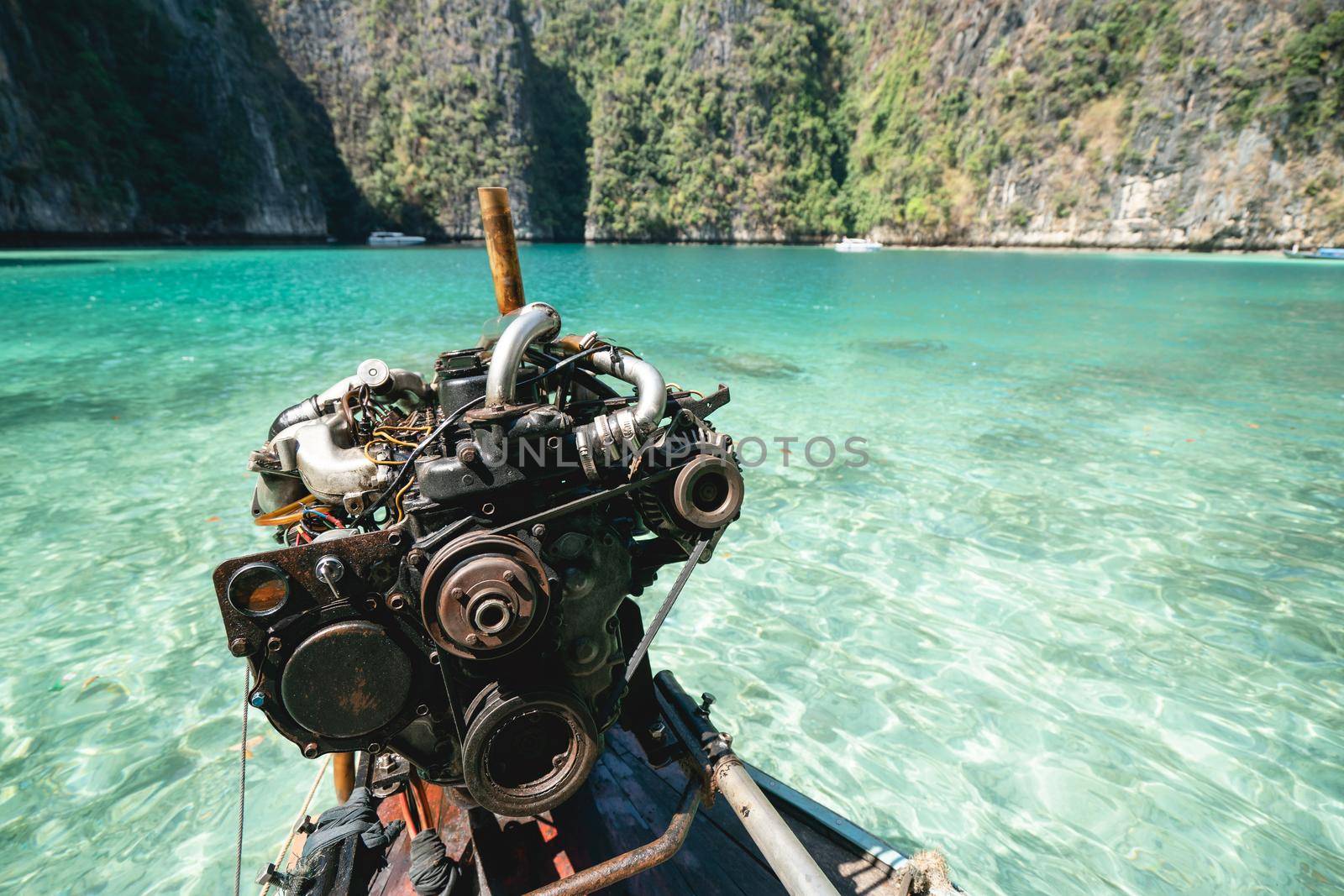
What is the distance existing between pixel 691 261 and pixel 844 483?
51584mm

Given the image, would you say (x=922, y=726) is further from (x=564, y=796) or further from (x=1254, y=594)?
(x=1254, y=594)

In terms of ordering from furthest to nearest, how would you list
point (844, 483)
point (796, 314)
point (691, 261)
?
point (691, 261), point (796, 314), point (844, 483)

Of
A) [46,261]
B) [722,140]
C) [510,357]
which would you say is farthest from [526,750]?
[722,140]

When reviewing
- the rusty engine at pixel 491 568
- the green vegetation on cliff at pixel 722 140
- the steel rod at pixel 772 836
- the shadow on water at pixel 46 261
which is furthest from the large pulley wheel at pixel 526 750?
the green vegetation on cliff at pixel 722 140

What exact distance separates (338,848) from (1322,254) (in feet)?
275

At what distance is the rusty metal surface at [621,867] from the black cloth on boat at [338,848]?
649 millimetres

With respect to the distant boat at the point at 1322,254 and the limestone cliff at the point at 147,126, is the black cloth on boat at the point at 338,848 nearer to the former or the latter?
the limestone cliff at the point at 147,126

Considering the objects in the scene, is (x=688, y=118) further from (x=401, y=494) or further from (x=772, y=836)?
(x=772, y=836)

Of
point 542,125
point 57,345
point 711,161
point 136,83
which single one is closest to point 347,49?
point 542,125

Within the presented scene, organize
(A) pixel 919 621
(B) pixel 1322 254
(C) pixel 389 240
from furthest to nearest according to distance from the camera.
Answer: (C) pixel 389 240
(B) pixel 1322 254
(A) pixel 919 621

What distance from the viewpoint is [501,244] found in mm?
2463

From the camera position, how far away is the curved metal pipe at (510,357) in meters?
1.90

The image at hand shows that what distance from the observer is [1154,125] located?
7006cm

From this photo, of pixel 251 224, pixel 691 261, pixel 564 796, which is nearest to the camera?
pixel 564 796
